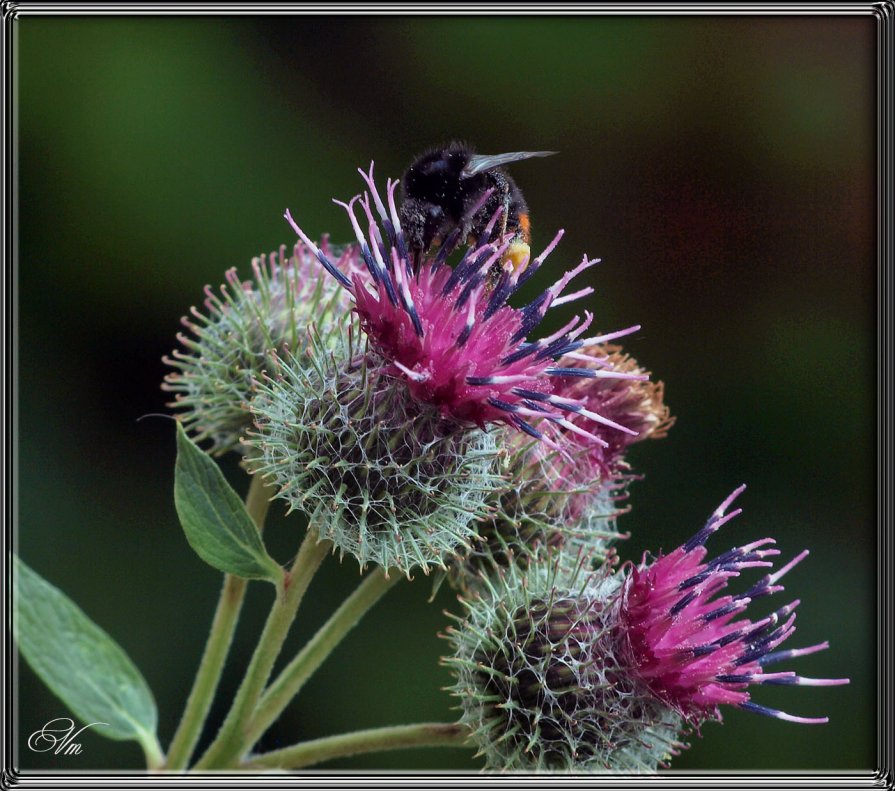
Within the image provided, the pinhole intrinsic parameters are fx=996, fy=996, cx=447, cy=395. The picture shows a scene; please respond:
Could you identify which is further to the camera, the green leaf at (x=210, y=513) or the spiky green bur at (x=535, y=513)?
the spiky green bur at (x=535, y=513)

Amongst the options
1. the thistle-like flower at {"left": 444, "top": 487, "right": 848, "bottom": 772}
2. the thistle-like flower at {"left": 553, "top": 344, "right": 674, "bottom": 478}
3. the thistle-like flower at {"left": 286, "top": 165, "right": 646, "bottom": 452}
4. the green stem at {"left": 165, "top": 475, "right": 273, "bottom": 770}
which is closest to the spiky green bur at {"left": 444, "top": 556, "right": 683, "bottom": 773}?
the thistle-like flower at {"left": 444, "top": 487, "right": 848, "bottom": 772}

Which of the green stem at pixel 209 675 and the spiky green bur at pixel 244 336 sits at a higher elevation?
the spiky green bur at pixel 244 336

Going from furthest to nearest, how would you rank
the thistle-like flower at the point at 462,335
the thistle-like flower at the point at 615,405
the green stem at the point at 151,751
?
the thistle-like flower at the point at 615,405 → the green stem at the point at 151,751 → the thistle-like flower at the point at 462,335

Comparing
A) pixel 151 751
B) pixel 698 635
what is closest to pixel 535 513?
pixel 698 635

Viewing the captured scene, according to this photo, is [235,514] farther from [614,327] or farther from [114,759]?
[614,327]

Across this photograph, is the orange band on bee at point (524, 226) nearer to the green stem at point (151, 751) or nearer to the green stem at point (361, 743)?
the green stem at point (361, 743)
